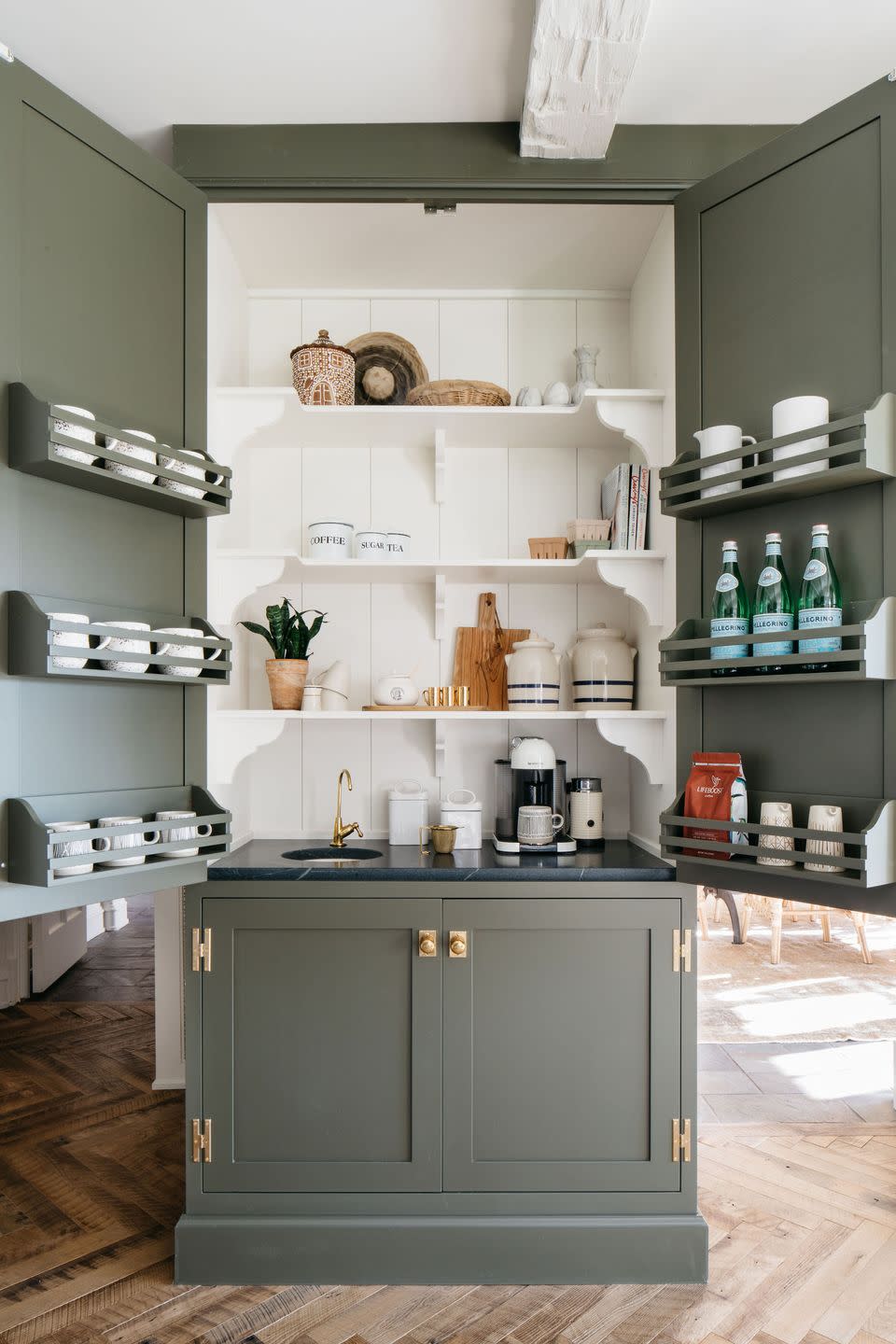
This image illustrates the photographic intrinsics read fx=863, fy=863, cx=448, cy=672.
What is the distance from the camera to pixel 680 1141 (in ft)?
6.54

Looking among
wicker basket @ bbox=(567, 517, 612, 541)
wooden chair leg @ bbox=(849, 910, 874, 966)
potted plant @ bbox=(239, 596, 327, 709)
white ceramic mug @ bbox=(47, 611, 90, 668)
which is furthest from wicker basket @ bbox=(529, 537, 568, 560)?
wooden chair leg @ bbox=(849, 910, 874, 966)

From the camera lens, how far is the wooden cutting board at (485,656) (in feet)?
8.50

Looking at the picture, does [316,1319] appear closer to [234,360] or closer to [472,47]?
[234,360]

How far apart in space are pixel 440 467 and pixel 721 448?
92 centimetres

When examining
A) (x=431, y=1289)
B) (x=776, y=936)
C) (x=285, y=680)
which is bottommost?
(x=431, y=1289)

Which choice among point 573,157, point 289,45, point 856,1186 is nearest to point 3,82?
point 289,45

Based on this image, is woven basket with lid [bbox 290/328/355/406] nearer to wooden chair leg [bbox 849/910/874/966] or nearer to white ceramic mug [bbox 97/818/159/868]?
white ceramic mug [bbox 97/818/159/868]

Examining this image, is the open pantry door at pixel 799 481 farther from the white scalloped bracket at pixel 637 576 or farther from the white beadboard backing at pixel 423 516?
the white beadboard backing at pixel 423 516

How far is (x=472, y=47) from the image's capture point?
1.89 metres

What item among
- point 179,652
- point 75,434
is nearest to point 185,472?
point 75,434

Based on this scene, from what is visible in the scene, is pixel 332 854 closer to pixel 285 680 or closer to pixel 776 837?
pixel 285 680

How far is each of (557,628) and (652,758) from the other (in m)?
0.56

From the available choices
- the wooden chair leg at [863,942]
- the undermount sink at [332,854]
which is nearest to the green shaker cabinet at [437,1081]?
the undermount sink at [332,854]

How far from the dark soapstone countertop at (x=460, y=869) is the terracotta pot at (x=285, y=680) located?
1.37 feet
